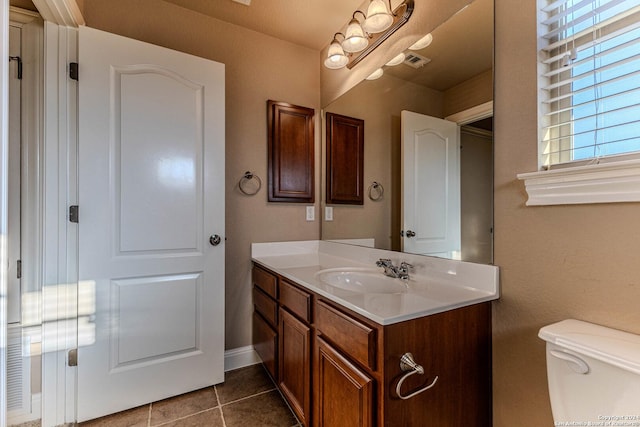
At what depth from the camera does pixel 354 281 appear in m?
1.56

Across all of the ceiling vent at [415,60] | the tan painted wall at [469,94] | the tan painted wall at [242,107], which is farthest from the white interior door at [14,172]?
the tan painted wall at [469,94]

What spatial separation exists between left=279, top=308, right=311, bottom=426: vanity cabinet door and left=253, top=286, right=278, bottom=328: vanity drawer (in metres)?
0.10

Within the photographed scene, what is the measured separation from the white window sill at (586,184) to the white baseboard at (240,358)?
1953mm

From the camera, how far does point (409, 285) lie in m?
1.30

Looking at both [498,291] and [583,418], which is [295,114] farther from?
[583,418]

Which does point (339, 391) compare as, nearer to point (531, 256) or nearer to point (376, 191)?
point (531, 256)

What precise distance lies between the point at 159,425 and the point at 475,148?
2070 millimetres

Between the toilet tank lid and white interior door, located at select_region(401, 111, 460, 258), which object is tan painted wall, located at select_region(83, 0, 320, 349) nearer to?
white interior door, located at select_region(401, 111, 460, 258)

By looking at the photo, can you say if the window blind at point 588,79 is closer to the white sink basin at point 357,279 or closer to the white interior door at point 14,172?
the white sink basin at point 357,279

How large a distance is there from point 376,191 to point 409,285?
70 centimetres

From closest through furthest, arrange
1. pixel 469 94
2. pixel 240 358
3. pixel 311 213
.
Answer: pixel 469 94, pixel 240 358, pixel 311 213

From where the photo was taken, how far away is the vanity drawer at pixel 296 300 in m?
1.28

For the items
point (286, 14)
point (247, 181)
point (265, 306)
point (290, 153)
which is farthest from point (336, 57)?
point (265, 306)

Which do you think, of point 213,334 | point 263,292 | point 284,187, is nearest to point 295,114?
point 284,187
